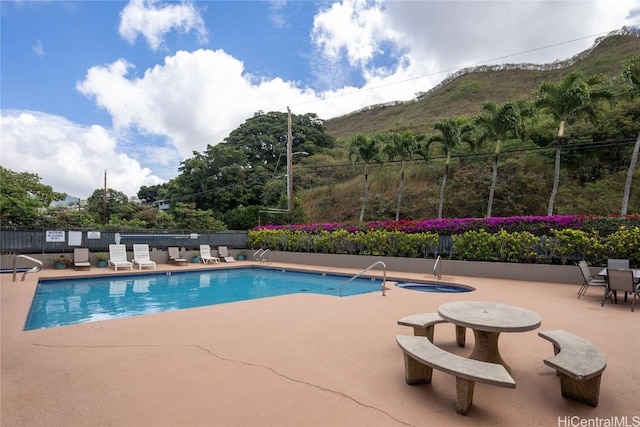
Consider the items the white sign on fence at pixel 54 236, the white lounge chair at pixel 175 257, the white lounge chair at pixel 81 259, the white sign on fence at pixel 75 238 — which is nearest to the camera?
the white lounge chair at pixel 81 259

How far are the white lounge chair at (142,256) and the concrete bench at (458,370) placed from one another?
12.3 m

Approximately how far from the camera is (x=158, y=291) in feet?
32.4

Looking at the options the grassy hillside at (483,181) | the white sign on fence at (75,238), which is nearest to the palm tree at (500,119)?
the grassy hillside at (483,181)

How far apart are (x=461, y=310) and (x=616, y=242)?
25.9ft

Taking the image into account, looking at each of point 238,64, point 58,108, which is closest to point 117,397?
point 238,64

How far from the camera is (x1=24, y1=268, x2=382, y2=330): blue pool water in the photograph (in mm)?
7289

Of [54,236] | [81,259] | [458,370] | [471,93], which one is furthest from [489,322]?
[471,93]

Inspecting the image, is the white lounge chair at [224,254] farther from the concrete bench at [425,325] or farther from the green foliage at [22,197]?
the concrete bench at [425,325]

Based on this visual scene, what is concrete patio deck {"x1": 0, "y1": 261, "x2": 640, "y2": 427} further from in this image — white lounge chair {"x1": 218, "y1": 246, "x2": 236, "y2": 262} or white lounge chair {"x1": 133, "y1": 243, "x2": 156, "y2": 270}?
white lounge chair {"x1": 218, "y1": 246, "x2": 236, "y2": 262}

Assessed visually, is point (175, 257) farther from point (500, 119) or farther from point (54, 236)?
point (500, 119)

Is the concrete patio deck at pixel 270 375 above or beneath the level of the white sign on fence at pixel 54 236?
beneath

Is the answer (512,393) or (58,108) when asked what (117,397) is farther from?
(58,108)

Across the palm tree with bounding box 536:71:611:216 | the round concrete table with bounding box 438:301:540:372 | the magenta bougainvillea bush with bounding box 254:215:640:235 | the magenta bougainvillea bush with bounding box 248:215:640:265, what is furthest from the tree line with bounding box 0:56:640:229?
the round concrete table with bounding box 438:301:540:372

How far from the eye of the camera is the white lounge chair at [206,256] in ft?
50.1
